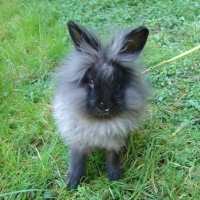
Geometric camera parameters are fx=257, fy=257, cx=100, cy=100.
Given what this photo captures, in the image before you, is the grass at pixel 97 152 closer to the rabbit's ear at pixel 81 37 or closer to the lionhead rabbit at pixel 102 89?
the lionhead rabbit at pixel 102 89

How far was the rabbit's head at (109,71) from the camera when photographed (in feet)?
5.37

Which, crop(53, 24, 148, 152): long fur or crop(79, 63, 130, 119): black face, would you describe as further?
crop(53, 24, 148, 152): long fur

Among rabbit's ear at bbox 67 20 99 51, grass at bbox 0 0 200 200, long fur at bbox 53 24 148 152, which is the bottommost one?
grass at bbox 0 0 200 200

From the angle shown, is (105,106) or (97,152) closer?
(105,106)

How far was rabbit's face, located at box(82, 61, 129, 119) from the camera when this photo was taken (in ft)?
5.34

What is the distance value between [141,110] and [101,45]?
1.85 ft

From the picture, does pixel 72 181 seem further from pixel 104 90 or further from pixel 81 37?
pixel 81 37

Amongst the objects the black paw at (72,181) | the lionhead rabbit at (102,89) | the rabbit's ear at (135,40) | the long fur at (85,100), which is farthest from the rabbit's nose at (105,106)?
the black paw at (72,181)

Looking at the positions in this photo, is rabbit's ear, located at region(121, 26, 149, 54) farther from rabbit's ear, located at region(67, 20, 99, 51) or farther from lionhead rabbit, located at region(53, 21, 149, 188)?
rabbit's ear, located at region(67, 20, 99, 51)

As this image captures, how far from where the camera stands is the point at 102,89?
163cm

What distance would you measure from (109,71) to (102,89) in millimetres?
125

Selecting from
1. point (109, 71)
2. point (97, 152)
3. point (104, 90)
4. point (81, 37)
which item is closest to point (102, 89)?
point (104, 90)

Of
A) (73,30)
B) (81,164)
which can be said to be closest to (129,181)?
(81,164)

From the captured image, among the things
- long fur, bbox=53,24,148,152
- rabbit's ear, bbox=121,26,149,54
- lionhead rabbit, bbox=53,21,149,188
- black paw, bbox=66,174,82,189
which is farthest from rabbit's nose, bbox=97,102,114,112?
black paw, bbox=66,174,82,189
